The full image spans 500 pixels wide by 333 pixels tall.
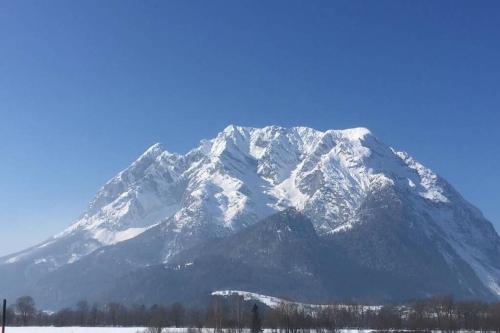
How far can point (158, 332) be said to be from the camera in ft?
656

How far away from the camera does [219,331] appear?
19838 cm

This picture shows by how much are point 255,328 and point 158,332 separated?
85.1 ft

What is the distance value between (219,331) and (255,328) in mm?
9661

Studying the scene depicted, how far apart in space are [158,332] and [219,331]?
16.3m

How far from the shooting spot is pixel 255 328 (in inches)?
7746

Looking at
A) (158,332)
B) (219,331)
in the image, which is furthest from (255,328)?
(158,332)

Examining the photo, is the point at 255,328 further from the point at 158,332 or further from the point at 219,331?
the point at 158,332
